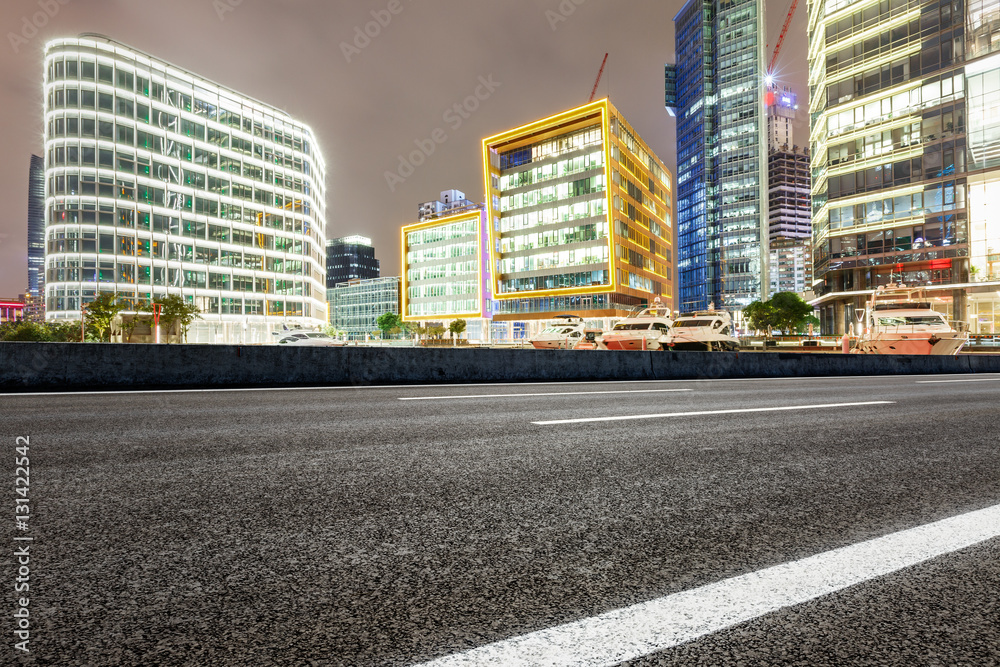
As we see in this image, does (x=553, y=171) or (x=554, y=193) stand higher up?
(x=553, y=171)

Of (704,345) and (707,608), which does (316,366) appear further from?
(704,345)

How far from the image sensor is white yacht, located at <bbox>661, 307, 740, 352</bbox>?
2256cm

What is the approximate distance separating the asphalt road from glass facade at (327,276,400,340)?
163099mm

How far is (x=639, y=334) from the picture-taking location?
23359 mm

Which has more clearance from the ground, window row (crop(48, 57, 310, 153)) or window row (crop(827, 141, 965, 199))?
window row (crop(48, 57, 310, 153))

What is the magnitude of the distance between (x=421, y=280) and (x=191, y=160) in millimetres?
49755

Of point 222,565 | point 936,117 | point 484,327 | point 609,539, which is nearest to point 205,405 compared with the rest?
point 222,565

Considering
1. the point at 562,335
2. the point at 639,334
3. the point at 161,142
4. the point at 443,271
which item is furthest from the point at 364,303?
the point at 639,334

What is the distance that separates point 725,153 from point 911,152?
102552 millimetres

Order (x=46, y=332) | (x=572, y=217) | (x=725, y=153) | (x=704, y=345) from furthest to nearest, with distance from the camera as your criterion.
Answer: (x=725, y=153)
(x=572, y=217)
(x=46, y=332)
(x=704, y=345)

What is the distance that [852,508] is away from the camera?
292cm

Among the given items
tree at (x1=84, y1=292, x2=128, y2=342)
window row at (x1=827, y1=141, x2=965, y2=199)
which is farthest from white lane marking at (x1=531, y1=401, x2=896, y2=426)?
tree at (x1=84, y1=292, x2=128, y2=342)

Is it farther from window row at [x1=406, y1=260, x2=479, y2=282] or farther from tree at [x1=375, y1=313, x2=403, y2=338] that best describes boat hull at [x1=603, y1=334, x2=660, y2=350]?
tree at [x1=375, y1=313, x2=403, y2=338]

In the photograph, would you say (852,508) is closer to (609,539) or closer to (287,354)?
(609,539)
